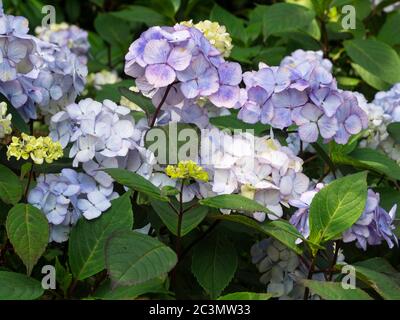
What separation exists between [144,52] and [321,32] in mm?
1113

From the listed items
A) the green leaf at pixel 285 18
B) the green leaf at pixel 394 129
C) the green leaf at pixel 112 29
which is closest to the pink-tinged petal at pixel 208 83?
the green leaf at pixel 394 129

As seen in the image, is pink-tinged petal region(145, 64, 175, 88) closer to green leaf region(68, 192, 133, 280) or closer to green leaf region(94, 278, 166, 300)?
green leaf region(68, 192, 133, 280)

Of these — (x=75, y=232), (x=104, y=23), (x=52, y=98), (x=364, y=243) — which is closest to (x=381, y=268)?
(x=364, y=243)

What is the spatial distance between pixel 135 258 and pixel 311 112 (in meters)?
0.46

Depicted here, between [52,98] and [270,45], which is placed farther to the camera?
[270,45]

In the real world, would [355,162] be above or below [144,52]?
below

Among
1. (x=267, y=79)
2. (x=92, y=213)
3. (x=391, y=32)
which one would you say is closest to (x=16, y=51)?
(x=92, y=213)

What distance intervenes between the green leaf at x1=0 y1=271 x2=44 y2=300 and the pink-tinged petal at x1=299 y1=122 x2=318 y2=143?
0.54 metres

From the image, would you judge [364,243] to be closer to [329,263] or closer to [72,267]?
[329,263]

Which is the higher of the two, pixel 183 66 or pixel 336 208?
pixel 183 66

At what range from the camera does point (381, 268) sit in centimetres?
156

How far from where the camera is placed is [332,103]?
1.61 m

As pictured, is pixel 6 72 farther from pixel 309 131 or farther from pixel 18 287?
pixel 309 131

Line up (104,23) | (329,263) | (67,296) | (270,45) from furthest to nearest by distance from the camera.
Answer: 1. (104,23)
2. (270,45)
3. (329,263)
4. (67,296)
